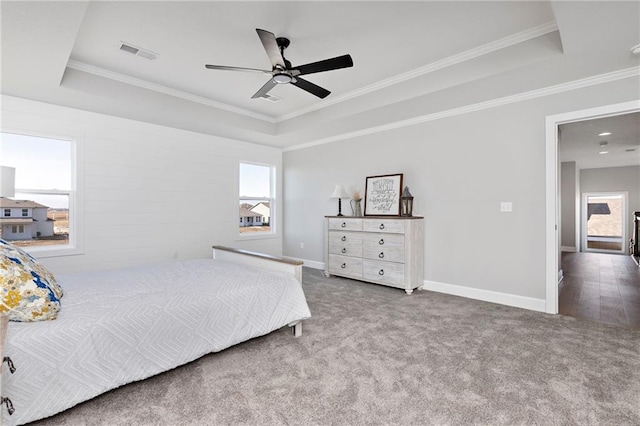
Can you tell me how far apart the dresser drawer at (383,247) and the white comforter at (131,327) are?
1919mm

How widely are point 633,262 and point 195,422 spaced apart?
879cm

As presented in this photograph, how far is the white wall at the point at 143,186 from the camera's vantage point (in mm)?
3895

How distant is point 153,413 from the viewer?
170cm

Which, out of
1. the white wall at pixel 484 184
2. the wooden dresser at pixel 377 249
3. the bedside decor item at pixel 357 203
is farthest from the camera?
the bedside decor item at pixel 357 203

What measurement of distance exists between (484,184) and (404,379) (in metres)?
2.70

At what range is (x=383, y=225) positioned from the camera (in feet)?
14.2

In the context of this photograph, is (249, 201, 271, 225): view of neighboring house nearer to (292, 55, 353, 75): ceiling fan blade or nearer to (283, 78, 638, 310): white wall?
(283, 78, 638, 310): white wall

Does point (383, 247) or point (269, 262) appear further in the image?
point (383, 247)

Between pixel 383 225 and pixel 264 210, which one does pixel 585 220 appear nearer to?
pixel 383 225

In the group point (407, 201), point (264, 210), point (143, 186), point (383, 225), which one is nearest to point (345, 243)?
point (383, 225)

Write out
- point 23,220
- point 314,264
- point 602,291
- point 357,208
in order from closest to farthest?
point 23,220, point 602,291, point 357,208, point 314,264

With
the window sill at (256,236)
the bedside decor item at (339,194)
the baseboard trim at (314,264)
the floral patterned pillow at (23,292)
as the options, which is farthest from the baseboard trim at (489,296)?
the floral patterned pillow at (23,292)

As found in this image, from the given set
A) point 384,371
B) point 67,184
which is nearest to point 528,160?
point 384,371

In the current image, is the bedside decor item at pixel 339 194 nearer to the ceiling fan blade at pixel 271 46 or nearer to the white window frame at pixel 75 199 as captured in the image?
the ceiling fan blade at pixel 271 46
